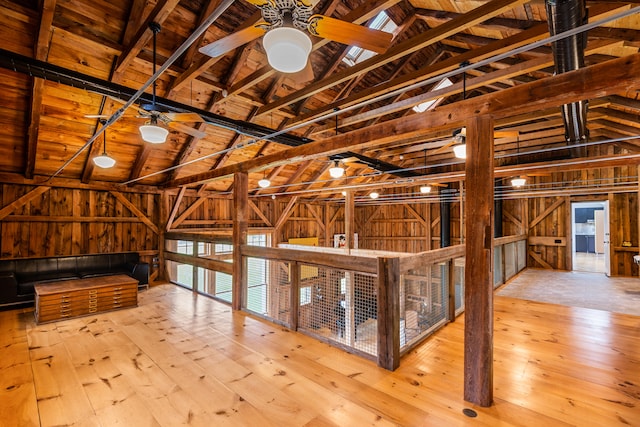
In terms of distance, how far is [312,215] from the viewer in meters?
11.8

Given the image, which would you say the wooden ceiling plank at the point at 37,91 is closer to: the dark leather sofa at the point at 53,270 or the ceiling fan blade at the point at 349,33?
the dark leather sofa at the point at 53,270

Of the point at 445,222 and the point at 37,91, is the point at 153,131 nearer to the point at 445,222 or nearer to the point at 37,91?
the point at 37,91

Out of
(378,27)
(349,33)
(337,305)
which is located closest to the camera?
(349,33)

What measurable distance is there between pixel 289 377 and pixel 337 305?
1217mm

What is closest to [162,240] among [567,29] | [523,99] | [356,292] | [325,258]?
[325,258]

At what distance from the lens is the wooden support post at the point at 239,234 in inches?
175

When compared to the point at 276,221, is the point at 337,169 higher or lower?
higher

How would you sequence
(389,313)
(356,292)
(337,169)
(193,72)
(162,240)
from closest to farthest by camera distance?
1. (389,313)
2. (356,292)
3. (193,72)
4. (337,169)
5. (162,240)

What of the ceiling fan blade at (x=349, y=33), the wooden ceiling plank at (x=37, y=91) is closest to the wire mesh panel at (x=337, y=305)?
the ceiling fan blade at (x=349, y=33)

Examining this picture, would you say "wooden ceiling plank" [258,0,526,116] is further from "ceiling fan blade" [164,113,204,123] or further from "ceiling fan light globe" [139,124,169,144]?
"ceiling fan light globe" [139,124,169,144]

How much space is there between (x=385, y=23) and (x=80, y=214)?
273 inches

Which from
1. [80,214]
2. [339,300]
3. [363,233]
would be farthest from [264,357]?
[363,233]

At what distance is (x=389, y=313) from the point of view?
2.65 metres

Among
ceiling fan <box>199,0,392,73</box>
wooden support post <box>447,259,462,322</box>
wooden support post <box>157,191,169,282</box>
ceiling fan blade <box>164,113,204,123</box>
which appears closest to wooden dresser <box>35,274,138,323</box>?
wooden support post <box>157,191,169,282</box>
